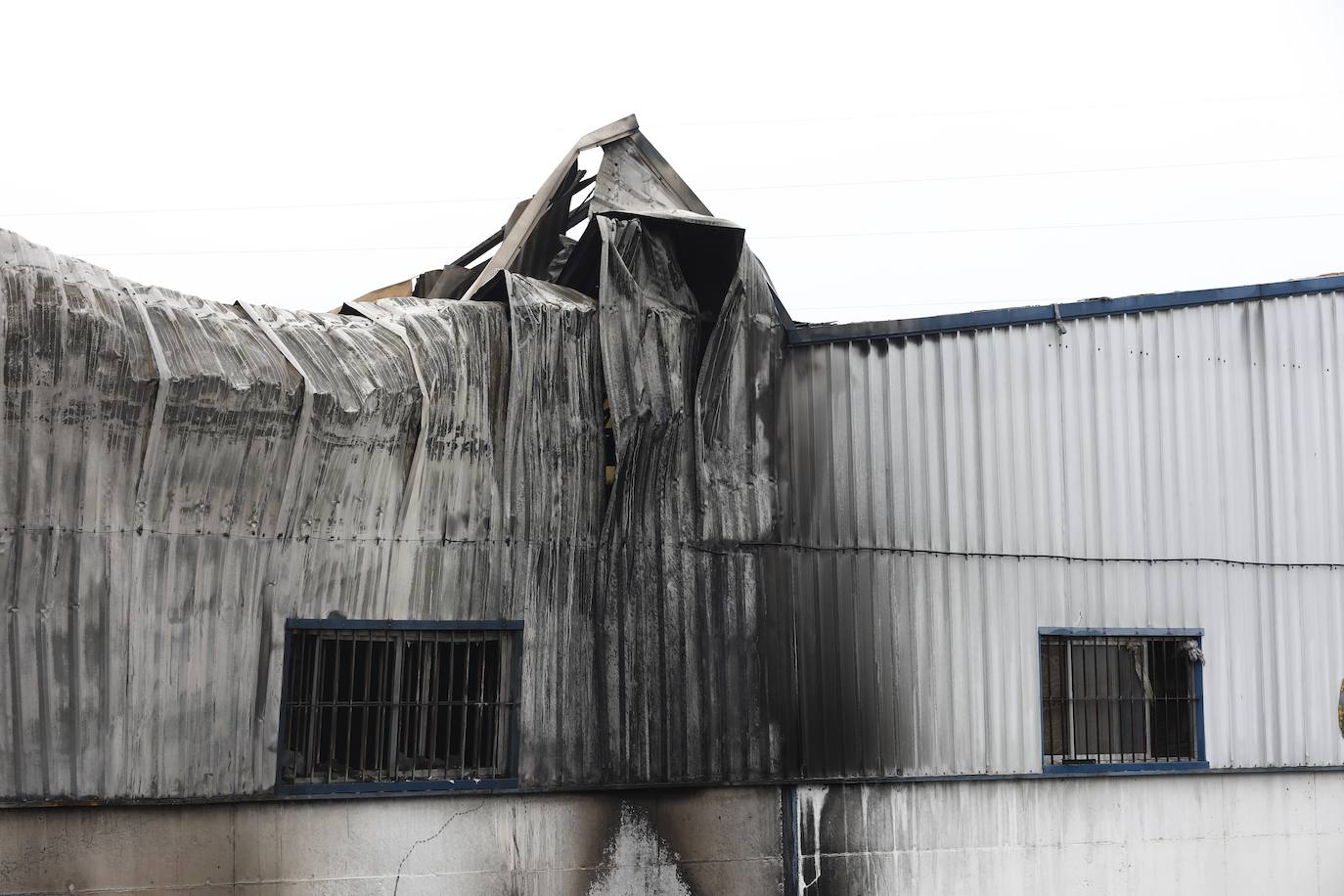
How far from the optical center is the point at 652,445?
866 centimetres

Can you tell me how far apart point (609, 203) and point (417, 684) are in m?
4.02

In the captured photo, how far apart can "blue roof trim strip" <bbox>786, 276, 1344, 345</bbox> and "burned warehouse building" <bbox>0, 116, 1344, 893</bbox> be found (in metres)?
0.04

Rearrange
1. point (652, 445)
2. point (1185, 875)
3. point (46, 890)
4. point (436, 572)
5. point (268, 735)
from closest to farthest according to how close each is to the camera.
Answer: point (46, 890) → point (268, 735) → point (436, 572) → point (652, 445) → point (1185, 875)

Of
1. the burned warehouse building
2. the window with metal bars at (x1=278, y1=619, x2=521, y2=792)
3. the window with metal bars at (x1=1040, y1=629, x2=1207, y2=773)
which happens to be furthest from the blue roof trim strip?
the window with metal bars at (x1=278, y1=619, x2=521, y2=792)

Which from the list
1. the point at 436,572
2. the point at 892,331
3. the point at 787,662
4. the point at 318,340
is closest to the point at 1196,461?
the point at 892,331

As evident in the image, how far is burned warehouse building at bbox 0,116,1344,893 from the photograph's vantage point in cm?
731

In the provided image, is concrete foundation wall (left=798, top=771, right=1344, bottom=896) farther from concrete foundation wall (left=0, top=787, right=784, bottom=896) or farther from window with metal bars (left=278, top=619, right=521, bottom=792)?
window with metal bars (left=278, top=619, right=521, bottom=792)

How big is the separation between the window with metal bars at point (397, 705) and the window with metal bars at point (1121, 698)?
4316 mm

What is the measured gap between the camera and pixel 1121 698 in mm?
9617

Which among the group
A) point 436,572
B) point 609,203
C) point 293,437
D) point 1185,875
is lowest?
point 1185,875

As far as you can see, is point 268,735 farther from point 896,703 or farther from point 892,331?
point 892,331

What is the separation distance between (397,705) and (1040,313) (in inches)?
231

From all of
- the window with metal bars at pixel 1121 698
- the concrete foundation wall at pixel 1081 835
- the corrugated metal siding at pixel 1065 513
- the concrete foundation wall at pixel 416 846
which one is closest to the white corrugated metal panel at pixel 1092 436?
the corrugated metal siding at pixel 1065 513

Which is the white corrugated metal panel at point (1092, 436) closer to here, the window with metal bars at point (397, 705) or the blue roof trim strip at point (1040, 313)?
the blue roof trim strip at point (1040, 313)
